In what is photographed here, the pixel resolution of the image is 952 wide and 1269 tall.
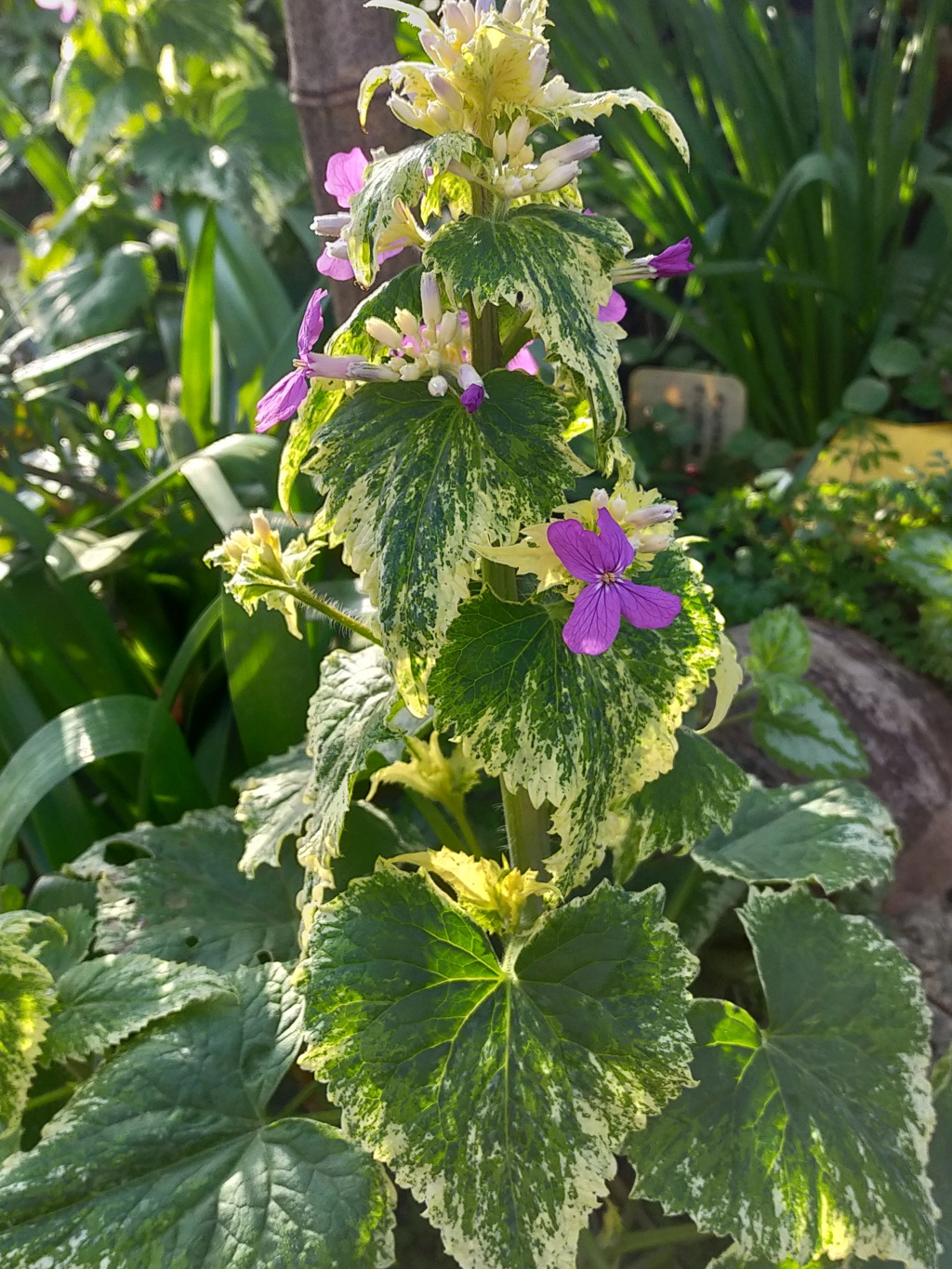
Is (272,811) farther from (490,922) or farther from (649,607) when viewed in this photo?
(649,607)

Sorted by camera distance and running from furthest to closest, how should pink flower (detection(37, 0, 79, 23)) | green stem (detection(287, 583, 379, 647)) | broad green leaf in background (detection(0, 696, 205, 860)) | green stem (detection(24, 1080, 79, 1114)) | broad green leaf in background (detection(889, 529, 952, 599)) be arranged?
pink flower (detection(37, 0, 79, 23)) < broad green leaf in background (detection(889, 529, 952, 599)) < broad green leaf in background (detection(0, 696, 205, 860)) < green stem (detection(24, 1080, 79, 1114)) < green stem (detection(287, 583, 379, 647))

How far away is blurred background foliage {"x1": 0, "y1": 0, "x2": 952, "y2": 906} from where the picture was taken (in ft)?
4.45

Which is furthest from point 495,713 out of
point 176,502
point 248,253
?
point 248,253

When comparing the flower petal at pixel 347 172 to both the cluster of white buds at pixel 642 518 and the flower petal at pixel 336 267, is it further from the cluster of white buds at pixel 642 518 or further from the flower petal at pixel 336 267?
the cluster of white buds at pixel 642 518

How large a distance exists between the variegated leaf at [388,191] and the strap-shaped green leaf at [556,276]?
0.03 m

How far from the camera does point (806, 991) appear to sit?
32.8 inches

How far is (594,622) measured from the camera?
58 centimetres

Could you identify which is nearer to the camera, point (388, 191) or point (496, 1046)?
point (388, 191)

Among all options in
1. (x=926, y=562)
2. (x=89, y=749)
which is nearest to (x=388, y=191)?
(x=89, y=749)

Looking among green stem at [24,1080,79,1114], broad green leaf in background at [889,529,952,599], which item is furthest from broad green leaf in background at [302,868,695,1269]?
broad green leaf in background at [889,529,952,599]

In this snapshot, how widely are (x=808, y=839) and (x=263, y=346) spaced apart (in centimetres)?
131

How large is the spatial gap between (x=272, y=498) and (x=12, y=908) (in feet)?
2.24

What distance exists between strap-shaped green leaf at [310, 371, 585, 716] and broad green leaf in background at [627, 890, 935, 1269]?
1.37 feet

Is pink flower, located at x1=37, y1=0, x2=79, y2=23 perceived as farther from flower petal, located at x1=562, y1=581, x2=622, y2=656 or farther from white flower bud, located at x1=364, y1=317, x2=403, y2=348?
flower petal, located at x1=562, y1=581, x2=622, y2=656
